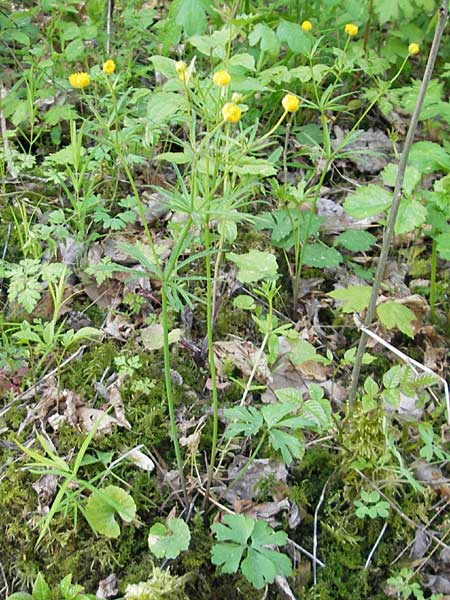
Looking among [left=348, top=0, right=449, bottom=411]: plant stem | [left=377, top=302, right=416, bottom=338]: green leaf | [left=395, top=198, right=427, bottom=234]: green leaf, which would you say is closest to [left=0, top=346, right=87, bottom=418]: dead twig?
[left=348, top=0, right=449, bottom=411]: plant stem

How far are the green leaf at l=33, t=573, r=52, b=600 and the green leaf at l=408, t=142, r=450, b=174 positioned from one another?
178 centimetres

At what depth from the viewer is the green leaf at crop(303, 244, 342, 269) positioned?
2.48 m

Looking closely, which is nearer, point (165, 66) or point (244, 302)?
point (165, 66)

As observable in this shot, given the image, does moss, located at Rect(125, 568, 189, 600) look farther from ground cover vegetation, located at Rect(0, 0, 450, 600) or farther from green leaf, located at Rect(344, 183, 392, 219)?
green leaf, located at Rect(344, 183, 392, 219)

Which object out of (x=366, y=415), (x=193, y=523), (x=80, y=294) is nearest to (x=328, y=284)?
(x=366, y=415)

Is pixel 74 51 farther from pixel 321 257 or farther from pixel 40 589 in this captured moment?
pixel 40 589

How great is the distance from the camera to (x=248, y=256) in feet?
7.30

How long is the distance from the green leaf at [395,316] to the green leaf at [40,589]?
1327 mm

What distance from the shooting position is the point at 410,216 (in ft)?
6.75

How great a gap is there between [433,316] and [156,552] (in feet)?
4.71

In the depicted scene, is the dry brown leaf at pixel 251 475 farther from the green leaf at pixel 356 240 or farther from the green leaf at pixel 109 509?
the green leaf at pixel 356 240

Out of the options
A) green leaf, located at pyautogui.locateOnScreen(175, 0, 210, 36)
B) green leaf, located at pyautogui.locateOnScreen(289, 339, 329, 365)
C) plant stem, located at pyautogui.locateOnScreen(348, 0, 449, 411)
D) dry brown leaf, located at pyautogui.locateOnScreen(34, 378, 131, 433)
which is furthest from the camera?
green leaf, located at pyautogui.locateOnScreen(175, 0, 210, 36)

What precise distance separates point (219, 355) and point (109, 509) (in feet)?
2.33

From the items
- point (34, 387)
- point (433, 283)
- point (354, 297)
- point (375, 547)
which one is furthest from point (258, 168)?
point (375, 547)
